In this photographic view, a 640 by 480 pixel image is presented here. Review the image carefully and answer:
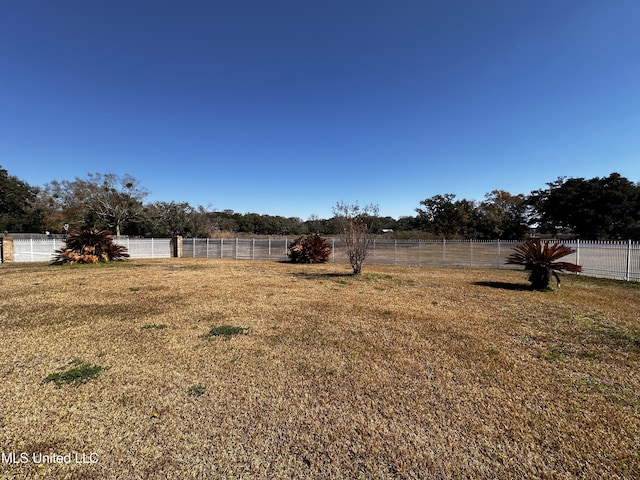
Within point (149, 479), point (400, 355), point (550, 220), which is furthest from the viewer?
point (550, 220)

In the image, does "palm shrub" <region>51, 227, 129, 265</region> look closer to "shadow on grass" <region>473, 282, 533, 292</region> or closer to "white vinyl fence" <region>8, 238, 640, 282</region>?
"white vinyl fence" <region>8, 238, 640, 282</region>

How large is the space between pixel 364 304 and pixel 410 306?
953 millimetres

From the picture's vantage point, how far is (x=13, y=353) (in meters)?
3.53

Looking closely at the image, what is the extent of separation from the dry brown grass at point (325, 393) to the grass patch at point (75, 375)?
0.29 feet

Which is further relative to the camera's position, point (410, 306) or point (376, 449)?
point (410, 306)

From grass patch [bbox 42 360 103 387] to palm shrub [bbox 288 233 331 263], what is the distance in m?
13.0

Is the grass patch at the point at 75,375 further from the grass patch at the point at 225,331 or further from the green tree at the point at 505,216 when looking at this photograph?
the green tree at the point at 505,216

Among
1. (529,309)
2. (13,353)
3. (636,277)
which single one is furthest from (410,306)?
(636,277)

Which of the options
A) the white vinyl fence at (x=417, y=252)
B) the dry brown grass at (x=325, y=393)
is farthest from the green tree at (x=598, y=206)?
the dry brown grass at (x=325, y=393)

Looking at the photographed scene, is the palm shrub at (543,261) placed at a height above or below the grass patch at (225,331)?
above

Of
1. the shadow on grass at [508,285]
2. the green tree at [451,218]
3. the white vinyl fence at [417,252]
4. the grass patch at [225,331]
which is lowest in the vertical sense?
the grass patch at [225,331]

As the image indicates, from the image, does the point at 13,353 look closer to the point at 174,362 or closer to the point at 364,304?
the point at 174,362

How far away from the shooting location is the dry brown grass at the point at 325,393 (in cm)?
192

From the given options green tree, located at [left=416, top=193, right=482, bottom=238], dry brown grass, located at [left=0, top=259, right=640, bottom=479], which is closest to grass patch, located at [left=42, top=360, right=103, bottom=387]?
dry brown grass, located at [left=0, top=259, right=640, bottom=479]
